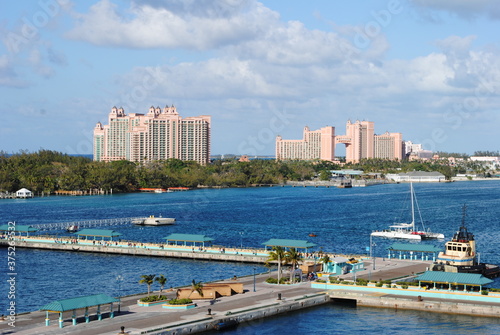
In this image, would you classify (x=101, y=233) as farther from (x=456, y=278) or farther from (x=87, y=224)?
(x=456, y=278)

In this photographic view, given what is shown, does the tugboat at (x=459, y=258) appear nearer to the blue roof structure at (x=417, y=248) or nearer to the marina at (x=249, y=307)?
the marina at (x=249, y=307)

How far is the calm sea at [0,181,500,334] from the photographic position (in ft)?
163

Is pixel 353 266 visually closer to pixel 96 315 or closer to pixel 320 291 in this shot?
pixel 320 291

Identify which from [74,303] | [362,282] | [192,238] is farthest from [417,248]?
[74,303]

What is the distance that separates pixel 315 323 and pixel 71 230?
6842 centimetres

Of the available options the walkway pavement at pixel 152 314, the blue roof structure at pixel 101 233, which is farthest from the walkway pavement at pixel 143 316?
the blue roof structure at pixel 101 233

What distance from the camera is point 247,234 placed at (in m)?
106

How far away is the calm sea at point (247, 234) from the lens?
1953 inches

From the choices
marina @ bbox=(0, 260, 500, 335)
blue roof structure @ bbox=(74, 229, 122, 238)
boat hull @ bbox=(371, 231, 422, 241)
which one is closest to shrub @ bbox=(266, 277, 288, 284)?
marina @ bbox=(0, 260, 500, 335)

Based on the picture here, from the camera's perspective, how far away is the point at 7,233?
101188 millimetres

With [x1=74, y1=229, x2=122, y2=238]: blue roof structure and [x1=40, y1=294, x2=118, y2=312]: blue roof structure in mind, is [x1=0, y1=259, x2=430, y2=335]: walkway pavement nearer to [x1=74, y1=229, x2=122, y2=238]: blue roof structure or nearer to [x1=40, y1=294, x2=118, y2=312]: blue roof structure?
[x1=40, y1=294, x2=118, y2=312]: blue roof structure

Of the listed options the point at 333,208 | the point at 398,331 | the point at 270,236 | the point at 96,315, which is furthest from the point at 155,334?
the point at 333,208

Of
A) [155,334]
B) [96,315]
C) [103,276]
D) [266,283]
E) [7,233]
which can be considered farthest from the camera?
[7,233]

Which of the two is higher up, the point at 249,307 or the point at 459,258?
the point at 459,258
